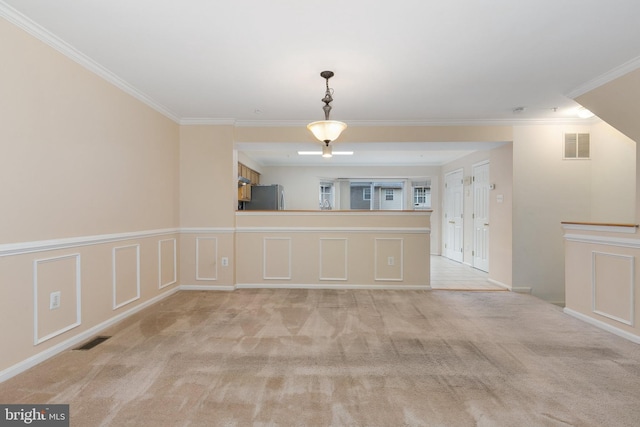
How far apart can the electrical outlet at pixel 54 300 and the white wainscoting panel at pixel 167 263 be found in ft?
5.04

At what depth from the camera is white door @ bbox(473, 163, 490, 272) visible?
607cm

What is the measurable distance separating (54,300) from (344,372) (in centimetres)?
234

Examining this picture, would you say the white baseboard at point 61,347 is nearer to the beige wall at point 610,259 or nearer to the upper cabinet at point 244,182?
the upper cabinet at point 244,182

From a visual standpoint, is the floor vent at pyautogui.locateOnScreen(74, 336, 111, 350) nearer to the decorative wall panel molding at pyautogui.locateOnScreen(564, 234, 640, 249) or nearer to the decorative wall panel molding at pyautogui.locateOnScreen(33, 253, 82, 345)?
the decorative wall panel molding at pyautogui.locateOnScreen(33, 253, 82, 345)

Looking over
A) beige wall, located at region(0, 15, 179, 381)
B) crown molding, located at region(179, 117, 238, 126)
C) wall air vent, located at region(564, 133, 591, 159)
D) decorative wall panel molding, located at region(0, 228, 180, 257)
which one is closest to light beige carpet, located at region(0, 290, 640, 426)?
beige wall, located at region(0, 15, 179, 381)

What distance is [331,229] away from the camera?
484 centimetres

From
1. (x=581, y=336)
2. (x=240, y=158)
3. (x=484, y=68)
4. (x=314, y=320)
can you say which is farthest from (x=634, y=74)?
(x=240, y=158)

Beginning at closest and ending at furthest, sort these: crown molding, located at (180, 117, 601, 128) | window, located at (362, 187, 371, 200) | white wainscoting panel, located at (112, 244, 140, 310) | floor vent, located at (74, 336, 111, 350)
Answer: floor vent, located at (74, 336, 111, 350) < white wainscoting panel, located at (112, 244, 140, 310) < crown molding, located at (180, 117, 601, 128) < window, located at (362, 187, 371, 200)

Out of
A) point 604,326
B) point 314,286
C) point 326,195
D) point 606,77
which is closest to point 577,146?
point 606,77

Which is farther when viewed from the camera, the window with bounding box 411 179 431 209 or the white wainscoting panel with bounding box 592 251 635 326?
the window with bounding box 411 179 431 209

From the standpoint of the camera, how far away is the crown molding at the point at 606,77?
287cm

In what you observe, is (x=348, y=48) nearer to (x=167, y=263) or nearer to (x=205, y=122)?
(x=205, y=122)

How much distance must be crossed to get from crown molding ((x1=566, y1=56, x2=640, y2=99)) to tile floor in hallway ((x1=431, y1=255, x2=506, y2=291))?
2775 millimetres

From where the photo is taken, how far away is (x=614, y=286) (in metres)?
3.10
